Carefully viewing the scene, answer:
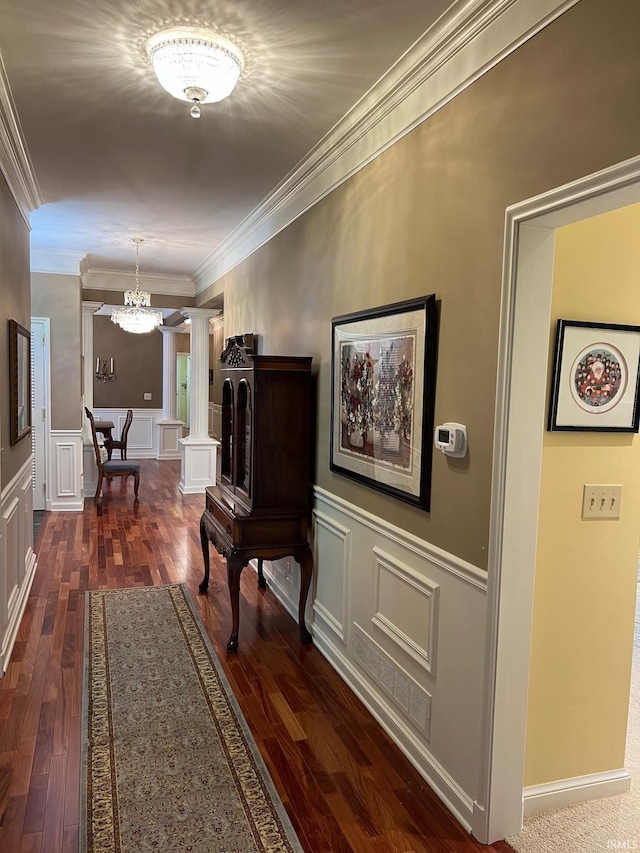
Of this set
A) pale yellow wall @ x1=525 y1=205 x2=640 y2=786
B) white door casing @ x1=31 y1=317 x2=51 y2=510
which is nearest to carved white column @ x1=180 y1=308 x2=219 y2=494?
white door casing @ x1=31 y1=317 x2=51 y2=510

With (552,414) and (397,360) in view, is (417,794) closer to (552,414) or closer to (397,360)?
(552,414)

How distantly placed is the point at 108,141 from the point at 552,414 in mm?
2611

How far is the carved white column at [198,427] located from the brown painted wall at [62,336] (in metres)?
1.63

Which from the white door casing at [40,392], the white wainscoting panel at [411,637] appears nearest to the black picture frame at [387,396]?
the white wainscoting panel at [411,637]

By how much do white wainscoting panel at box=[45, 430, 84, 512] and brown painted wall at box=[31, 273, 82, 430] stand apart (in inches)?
4.8

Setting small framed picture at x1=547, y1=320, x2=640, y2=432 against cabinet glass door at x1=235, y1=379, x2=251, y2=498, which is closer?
small framed picture at x1=547, y1=320, x2=640, y2=432

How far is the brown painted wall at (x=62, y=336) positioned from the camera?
246 inches

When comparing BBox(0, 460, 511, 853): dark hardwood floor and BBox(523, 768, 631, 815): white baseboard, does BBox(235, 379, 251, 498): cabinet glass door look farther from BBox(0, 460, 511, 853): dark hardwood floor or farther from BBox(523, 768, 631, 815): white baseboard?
BBox(523, 768, 631, 815): white baseboard

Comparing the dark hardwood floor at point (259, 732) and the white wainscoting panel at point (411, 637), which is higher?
the white wainscoting panel at point (411, 637)

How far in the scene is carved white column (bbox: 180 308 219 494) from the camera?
306 inches

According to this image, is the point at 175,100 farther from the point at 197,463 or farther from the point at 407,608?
the point at 197,463

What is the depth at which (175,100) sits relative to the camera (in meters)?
2.59

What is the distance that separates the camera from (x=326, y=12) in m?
1.96

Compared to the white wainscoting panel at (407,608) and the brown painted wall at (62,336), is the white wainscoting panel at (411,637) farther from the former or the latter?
the brown painted wall at (62,336)
